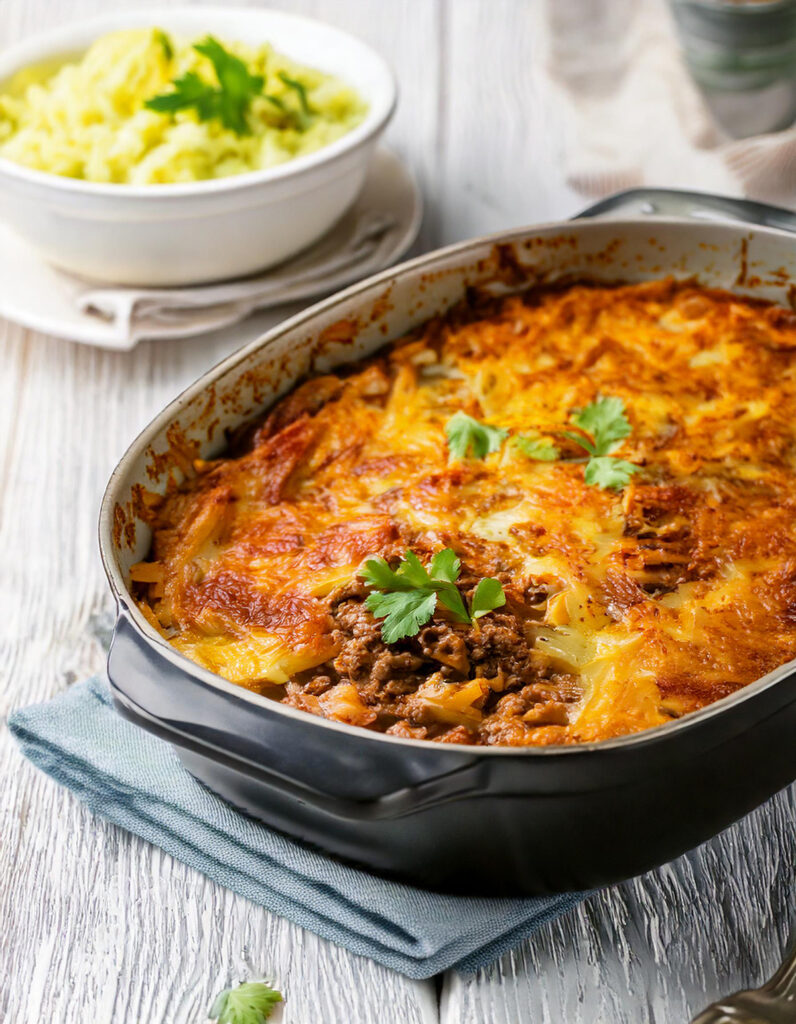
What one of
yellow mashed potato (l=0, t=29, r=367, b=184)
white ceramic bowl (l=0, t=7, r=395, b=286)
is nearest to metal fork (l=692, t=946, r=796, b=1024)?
white ceramic bowl (l=0, t=7, r=395, b=286)

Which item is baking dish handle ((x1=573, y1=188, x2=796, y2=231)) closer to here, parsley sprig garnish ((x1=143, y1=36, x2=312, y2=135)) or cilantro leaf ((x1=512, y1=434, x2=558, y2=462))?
cilantro leaf ((x1=512, y1=434, x2=558, y2=462))

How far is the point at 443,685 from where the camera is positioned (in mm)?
2184

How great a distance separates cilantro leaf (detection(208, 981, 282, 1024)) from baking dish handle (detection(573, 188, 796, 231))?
6.57ft

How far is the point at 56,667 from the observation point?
2807 mm

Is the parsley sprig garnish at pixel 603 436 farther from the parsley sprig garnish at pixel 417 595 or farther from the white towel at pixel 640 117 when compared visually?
the white towel at pixel 640 117

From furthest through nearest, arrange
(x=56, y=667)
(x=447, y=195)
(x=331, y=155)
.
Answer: (x=447, y=195)
(x=331, y=155)
(x=56, y=667)

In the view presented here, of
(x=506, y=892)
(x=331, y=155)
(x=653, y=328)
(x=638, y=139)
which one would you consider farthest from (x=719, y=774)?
(x=638, y=139)

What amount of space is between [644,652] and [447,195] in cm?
256

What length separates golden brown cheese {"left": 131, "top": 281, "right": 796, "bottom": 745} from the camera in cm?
219

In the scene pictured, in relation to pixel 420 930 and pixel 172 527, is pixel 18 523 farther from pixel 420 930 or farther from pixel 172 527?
pixel 420 930

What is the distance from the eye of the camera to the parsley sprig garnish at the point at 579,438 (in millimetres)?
2596

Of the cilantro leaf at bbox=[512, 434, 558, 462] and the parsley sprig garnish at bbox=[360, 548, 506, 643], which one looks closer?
the parsley sprig garnish at bbox=[360, 548, 506, 643]

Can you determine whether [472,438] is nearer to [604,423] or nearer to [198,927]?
[604,423]

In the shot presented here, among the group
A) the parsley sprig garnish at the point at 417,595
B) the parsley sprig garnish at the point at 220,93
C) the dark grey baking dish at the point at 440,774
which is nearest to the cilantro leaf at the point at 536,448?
the parsley sprig garnish at the point at 417,595
